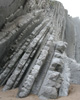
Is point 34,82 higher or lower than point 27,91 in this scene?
higher

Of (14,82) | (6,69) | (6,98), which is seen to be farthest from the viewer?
(6,69)

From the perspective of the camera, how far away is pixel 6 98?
6742 mm

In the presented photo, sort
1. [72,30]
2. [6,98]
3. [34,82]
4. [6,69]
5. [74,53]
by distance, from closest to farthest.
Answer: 1. [6,98]
2. [34,82]
3. [6,69]
4. [74,53]
5. [72,30]

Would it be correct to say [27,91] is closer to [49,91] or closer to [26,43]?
[49,91]

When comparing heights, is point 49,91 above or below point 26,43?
below

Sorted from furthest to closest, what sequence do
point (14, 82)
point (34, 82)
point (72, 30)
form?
1. point (72, 30)
2. point (14, 82)
3. point (34, 82)

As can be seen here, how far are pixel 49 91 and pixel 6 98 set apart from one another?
1.78 metres

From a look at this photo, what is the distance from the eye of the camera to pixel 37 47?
10312 mm

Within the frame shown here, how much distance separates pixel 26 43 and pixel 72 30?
1773 centimetres

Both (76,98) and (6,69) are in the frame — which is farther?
(6,69)

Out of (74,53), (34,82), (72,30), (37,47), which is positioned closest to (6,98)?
(34,82)

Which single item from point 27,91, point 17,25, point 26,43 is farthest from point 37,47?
point 27,91

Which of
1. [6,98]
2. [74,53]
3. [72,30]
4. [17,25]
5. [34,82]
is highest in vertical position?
[72,30]

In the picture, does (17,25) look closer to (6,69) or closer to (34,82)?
(6,69)
